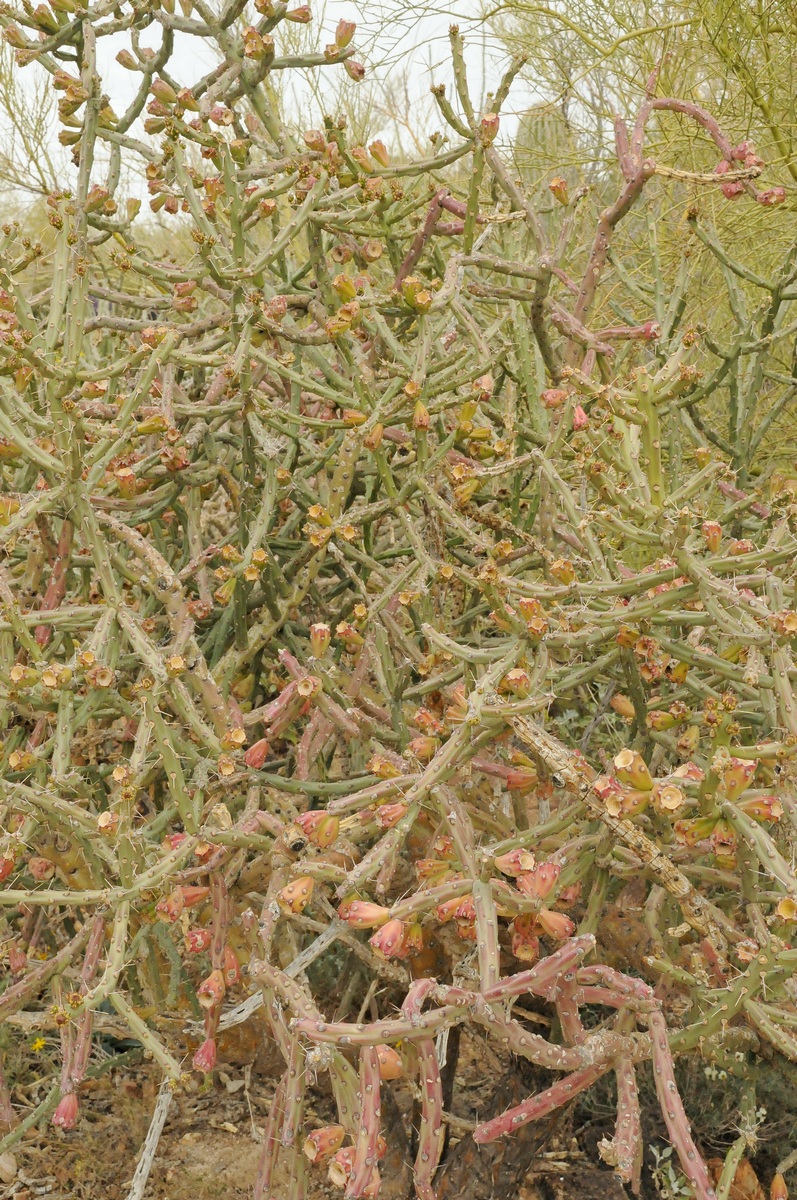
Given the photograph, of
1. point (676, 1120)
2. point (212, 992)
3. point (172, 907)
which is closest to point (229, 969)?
point (212, 992)

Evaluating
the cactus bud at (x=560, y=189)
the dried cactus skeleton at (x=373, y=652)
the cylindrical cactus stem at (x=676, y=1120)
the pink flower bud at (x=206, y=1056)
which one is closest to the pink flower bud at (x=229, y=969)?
the dried cactus skeleton at (x=373, y=652)

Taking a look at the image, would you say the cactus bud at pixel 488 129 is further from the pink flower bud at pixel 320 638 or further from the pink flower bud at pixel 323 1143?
the pink flower bud at pixel 323 1143

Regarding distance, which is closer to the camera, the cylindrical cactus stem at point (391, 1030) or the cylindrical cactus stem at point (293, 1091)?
the cylindrical cactus stem at point (391, 1030)

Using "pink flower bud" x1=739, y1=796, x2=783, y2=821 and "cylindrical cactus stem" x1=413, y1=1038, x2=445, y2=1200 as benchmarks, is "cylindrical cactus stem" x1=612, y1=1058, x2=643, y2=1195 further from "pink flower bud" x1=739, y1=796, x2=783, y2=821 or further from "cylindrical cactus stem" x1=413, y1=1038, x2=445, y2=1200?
"pink flower bud" x1=739, y1=796, x2=783, y2=821

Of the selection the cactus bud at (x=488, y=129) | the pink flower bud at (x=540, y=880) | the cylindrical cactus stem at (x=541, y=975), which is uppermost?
the cactus bud at (x=488, y=129)

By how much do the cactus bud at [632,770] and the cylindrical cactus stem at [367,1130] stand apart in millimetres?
501

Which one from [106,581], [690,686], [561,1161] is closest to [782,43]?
[690,686]

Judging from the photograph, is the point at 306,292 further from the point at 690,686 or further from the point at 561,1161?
the point at 561,1161

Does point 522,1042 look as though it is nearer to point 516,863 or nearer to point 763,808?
point 516,863

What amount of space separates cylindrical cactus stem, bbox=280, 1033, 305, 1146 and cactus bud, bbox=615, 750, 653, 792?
609 mm

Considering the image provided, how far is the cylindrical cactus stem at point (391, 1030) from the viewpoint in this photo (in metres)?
1.50

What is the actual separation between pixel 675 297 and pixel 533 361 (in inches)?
14.6

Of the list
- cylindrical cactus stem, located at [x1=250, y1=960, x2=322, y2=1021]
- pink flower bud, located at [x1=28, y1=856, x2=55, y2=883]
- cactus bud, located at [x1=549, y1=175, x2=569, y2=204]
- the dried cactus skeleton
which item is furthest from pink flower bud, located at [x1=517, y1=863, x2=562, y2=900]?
cactus bud, located at [x1=549, y1=175, x2=569, y2=204]

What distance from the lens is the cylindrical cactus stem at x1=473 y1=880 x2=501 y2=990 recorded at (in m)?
1.54
